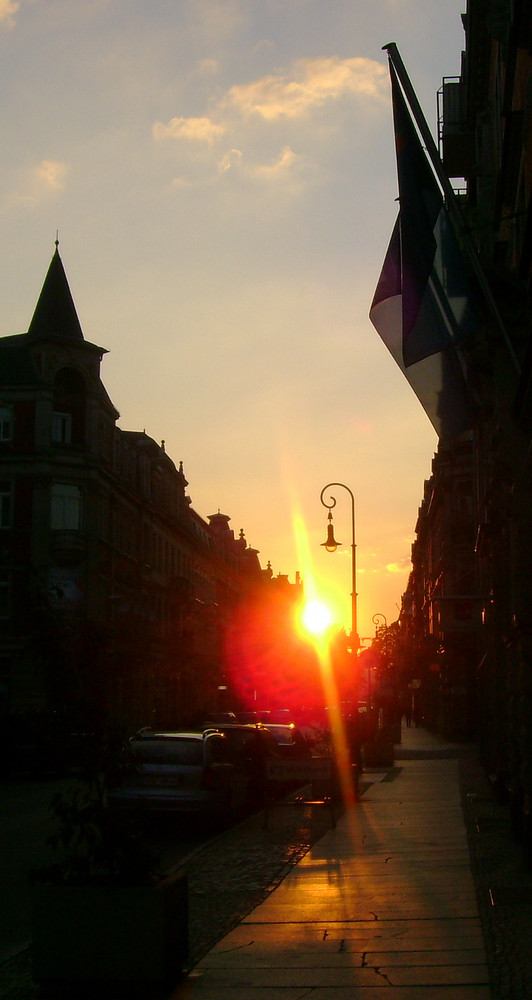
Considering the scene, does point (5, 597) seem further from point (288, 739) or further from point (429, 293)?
point (429, 293)

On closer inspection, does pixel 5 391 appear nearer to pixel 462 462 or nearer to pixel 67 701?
pixel 462 462

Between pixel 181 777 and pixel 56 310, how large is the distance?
148 ft

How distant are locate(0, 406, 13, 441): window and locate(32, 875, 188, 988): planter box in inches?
1995

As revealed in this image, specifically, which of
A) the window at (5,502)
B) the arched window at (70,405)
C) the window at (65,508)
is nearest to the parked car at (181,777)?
the window at (5,502)

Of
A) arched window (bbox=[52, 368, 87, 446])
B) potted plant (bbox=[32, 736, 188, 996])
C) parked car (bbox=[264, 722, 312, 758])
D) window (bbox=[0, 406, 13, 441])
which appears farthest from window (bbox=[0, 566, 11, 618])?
potted plant (bbox=[32, 736, 188, 996])

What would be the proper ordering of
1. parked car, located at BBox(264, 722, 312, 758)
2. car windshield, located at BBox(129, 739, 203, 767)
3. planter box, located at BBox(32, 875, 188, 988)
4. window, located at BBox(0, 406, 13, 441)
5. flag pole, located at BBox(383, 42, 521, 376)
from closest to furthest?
planter box, located at BBox(32, 875, 188, 988)
flag pole, located at BBox(383, 42, 521, 376)
car windshield, located at BBox(129, 739, 203, 767)
parked car, located at BBox(264, 722, 312, 758)
window, located at BBox(0, 406, 13, 441)

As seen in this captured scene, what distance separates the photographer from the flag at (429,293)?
528 inches

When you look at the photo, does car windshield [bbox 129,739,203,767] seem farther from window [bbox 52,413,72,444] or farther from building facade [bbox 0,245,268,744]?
window [bbox 52,413,72,444]

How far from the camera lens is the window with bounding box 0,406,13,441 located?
187ft

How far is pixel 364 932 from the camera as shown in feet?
32.2

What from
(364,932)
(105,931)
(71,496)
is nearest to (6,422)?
(71,496)

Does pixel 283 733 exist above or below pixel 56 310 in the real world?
below

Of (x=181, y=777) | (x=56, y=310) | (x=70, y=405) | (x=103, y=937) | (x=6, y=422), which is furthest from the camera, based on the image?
(x=56, y=310)

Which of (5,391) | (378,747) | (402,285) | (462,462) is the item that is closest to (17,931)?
(402,285)
